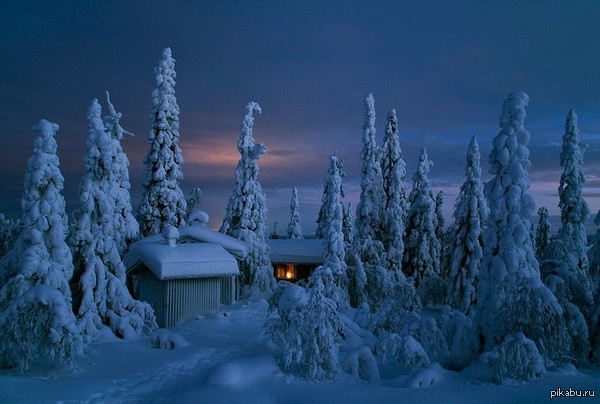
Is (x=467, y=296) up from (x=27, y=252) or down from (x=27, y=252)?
down

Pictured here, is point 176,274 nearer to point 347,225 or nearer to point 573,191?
point 573,191

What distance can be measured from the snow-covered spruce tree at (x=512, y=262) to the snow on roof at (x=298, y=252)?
24.5 metres

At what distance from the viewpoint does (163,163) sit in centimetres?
2806

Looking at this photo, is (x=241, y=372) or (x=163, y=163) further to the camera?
(x=163, y=163)

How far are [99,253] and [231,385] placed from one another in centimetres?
1001

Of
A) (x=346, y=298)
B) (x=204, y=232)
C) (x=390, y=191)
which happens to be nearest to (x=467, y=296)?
(x=346, y=298)

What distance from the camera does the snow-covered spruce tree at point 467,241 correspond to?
25.6 meters

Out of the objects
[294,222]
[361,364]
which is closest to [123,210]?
[361,364]

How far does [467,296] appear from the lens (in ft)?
83.2

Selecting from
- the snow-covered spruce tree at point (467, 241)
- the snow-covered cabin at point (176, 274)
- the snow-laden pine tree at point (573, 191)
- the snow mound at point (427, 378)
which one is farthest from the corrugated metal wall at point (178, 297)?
the snow-laden pine tree at point (573, 191)

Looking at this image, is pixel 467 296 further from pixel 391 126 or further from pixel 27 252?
pixel 27 252

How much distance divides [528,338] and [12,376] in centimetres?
1432

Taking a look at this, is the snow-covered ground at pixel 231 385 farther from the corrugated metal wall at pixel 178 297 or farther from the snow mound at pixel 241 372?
the corrugated metal wall at pixel 178 297

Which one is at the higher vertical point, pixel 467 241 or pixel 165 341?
pixel 467 241
